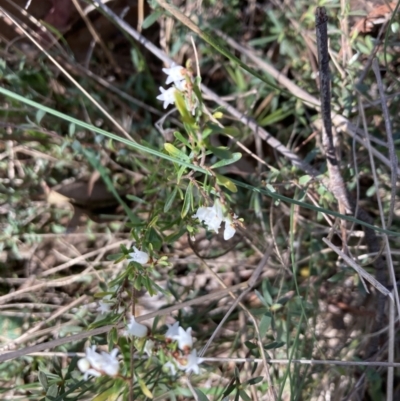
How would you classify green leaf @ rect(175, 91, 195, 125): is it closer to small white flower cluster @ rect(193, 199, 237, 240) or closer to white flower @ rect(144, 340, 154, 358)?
small white flower cluster @ rect(193, 199, 237, 240)

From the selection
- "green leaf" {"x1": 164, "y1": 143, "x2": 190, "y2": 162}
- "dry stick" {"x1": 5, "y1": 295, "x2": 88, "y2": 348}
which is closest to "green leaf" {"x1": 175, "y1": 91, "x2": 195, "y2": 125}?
"green leaf" {"x1": 164, "y1": 143, "x2": 190, "y2": 162}

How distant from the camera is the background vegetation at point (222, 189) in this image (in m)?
1.40

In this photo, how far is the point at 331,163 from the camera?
3.91ft

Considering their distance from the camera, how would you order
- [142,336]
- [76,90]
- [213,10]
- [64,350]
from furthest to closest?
[213,10]
[76,90]
[64,350]
[142,336]

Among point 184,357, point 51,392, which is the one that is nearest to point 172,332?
point 184,357

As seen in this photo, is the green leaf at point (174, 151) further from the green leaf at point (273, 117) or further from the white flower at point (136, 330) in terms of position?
the green leaf at point (273, 117)

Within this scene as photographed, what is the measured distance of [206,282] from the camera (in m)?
1.71

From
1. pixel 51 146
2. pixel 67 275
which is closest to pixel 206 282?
pixel 67 275

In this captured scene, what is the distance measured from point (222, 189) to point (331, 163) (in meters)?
0.31

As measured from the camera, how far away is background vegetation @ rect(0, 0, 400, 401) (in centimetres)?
140

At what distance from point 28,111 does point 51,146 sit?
18 cm

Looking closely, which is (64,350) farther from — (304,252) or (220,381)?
(304,252)

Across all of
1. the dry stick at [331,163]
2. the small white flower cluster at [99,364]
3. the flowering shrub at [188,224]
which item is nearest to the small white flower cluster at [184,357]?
the flowering shrub at [188,224]

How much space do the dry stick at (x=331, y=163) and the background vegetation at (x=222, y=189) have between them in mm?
24
